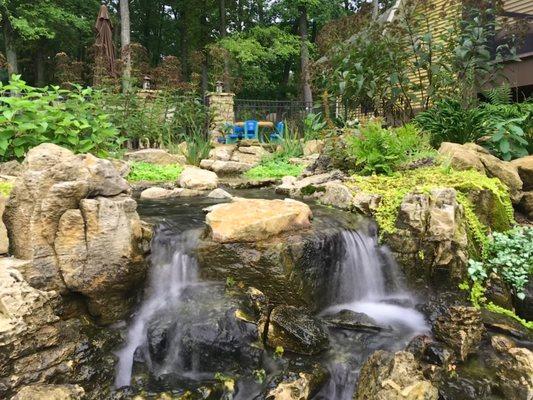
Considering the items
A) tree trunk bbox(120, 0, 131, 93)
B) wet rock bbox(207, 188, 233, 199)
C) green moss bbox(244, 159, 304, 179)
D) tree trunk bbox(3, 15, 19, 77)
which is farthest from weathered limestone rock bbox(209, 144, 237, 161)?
tree trunk bbox(3, 15, 19, 77)

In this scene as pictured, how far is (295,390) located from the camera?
2680 millimetres

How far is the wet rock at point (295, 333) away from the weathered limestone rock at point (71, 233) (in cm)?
120

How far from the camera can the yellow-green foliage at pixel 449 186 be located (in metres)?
4.41

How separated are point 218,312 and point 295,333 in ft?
2.03

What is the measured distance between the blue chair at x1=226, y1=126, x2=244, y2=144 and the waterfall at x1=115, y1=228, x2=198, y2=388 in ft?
26.8

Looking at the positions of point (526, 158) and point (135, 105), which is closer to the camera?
point (526, 158)

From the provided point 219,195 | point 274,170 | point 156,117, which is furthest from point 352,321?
point 156,117

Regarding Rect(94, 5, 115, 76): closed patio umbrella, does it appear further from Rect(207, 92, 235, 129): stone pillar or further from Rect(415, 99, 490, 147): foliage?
Rect(415, 99, 490, 147): foliage

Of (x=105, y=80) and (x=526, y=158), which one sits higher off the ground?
(x=105, y=80)

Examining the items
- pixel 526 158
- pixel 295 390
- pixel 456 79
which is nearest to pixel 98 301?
pixel 295 390

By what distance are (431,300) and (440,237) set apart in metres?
0.63

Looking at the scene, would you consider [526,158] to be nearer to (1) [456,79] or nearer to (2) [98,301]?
(1) [456,79]

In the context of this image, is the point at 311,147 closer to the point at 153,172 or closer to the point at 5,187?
the point at 153,172

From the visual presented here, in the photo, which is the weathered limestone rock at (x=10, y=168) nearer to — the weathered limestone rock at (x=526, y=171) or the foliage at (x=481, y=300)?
the foliage at (x=481, y=300)
